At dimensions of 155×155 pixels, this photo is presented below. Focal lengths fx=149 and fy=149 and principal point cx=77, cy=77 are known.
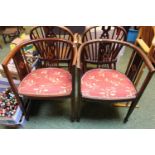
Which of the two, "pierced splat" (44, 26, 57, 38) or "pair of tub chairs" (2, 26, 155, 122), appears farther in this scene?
"pierced splat" (44, 26, 57, 38)

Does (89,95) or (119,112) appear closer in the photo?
(89,95)

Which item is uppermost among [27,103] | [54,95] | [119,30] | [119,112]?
[119,30]

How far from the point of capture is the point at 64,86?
1.18 metres

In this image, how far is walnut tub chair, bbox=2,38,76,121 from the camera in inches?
44.5

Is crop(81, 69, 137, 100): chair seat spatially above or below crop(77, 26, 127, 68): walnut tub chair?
below

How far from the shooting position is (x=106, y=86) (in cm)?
118

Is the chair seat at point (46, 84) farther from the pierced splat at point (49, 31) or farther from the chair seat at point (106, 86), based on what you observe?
the pierced splat at point (49, 31)

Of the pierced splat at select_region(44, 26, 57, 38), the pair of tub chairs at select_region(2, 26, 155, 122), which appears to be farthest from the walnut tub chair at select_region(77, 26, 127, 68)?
the pierced splat at select_region(44, 26, 57, 38)

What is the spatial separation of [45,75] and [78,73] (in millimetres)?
374

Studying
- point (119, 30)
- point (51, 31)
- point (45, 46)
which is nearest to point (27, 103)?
point (45, 46)

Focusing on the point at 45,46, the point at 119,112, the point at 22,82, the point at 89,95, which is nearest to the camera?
the point at 89,95

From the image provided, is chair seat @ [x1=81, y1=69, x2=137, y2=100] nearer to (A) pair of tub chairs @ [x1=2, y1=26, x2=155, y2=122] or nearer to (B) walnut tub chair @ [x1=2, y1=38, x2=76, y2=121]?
(A) pair of tub chairs @ [x1=2, y1=26, x2=155, y2=122]

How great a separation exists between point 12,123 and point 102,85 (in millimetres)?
821

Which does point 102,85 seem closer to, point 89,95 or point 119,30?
point 89,95
